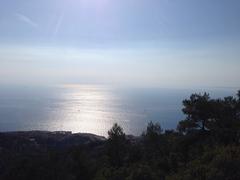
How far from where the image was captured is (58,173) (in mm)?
15766

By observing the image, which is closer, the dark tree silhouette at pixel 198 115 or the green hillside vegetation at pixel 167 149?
the green hillside vegetation at pixel 167 149

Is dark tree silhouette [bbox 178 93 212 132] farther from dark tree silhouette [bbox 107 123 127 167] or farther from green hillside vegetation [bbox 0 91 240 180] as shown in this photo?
dark tree silhouette [bbox 107 123 127 167]

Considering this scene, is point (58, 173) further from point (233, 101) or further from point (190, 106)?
point (233, 101)

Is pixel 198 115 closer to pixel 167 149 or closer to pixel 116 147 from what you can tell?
pixel 167 149

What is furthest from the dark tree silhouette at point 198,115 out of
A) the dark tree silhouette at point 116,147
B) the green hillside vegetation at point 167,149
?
the dark tree silhouette at point 116,147

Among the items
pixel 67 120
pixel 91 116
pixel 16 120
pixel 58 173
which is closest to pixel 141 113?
pixel 91 116

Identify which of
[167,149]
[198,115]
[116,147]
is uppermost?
[198,115]

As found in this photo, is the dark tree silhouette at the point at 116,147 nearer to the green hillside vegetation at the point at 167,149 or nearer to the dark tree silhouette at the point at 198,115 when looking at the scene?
the green hillside vegetation at the point at 167,149

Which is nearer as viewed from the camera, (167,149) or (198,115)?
(167,149)

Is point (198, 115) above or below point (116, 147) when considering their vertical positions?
above

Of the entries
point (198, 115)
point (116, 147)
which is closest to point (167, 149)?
point (198, 115)

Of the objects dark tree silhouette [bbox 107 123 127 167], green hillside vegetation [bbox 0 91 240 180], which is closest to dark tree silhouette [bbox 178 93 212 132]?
green hillside vegetation [bbox 0 91 240 180]

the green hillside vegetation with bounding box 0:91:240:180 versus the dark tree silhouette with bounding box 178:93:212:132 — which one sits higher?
the dark tree silhouette with bounding box 178:93:212:132

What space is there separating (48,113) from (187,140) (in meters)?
147
